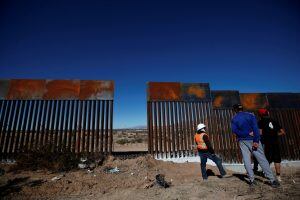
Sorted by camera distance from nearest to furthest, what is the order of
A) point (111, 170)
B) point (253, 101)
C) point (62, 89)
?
point (111, 170), point (62, 89), point (253, 101)

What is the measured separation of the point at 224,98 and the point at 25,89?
9156 millimetres

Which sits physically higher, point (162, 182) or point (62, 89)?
point (62, 89)

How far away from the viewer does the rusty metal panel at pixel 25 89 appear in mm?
9109

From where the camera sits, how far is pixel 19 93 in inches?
360

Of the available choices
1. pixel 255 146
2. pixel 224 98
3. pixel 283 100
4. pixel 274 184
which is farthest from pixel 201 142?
pixel 283 100

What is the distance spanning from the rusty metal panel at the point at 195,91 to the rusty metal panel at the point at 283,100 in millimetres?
3544

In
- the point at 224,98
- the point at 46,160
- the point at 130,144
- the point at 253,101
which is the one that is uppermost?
the point at 224,98

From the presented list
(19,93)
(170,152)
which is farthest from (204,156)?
(19,93)

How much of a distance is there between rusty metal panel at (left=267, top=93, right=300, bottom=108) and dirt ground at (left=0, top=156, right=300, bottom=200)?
587 centimetres

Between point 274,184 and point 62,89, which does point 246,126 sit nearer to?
point 274,184

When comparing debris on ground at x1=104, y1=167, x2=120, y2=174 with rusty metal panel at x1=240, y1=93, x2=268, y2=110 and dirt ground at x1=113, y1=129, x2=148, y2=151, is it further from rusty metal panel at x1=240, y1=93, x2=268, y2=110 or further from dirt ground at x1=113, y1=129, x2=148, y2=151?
dirt ground at x1=113, y1=129, x2=148, y2=151

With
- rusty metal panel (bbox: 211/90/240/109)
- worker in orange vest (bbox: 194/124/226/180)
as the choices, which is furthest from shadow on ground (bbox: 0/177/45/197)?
rusty metal panel (bbox: 211/90/240/109)

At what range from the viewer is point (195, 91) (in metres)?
10.2

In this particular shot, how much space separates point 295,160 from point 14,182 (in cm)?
1163
